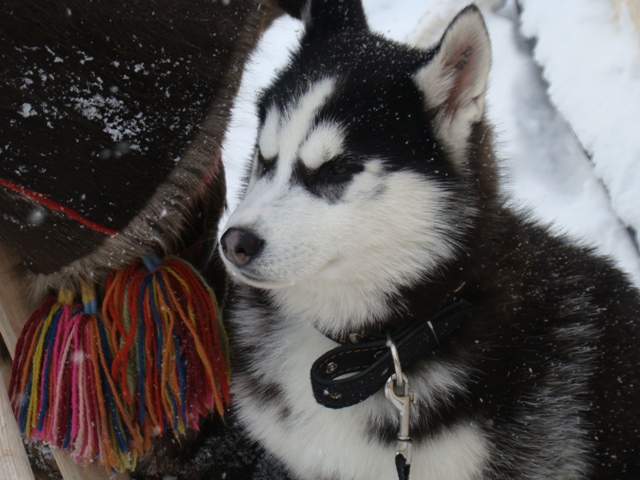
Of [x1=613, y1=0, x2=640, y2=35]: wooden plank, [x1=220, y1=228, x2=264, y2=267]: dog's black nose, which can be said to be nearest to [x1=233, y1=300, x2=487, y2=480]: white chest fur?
[x1=220, y1=228, x2=264, y2=267]: dog's black nose

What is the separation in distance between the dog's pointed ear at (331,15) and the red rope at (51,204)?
2.37 feet

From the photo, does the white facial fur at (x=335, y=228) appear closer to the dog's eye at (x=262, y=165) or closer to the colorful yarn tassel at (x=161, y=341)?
the dog's eye at (x=262, y=165)

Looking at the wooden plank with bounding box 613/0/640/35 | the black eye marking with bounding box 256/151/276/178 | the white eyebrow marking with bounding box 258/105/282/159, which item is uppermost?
the wooden plank with bounding box 613/0/640/35

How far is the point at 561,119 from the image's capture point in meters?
3.07

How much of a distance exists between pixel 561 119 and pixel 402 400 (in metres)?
2.11

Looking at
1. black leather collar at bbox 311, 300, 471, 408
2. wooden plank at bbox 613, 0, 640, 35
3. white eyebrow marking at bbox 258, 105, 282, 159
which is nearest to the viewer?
black leather collar at bbox 311, 300, 471, 408

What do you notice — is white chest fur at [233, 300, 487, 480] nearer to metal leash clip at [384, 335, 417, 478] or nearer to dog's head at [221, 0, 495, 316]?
metal leash clip at [384, 335, 417, 478]

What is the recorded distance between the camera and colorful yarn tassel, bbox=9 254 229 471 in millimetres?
1572

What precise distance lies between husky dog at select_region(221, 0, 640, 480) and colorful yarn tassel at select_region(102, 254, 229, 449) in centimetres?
14

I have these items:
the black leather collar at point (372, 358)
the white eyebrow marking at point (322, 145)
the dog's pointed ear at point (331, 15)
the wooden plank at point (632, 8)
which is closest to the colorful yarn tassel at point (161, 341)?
the black leather collar at point (372, 358)

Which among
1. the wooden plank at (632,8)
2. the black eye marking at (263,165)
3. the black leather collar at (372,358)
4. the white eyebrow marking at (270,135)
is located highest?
the wooden plank at (632,8)

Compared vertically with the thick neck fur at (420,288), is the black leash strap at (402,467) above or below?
below

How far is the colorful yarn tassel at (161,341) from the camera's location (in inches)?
62.6

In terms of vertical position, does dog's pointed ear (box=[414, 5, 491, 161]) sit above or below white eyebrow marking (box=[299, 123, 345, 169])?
above
